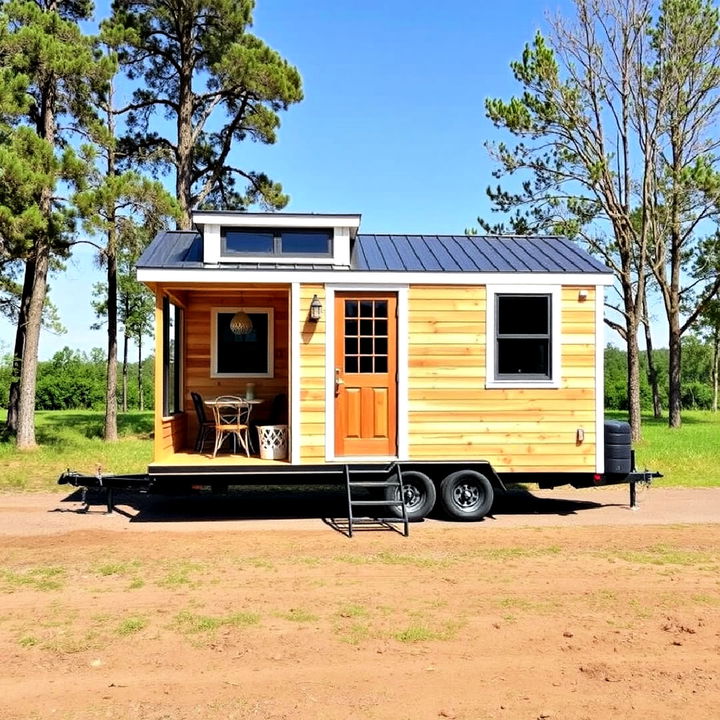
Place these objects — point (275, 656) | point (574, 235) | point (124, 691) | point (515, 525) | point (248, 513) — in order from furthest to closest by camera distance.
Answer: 1. point (574, 235)
2. point (248, 513)
3. point (515, 525)
4. point (275, 656)
5. point (124, 691)

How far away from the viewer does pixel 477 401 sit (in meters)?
8.31

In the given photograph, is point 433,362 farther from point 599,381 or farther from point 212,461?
point 212,461

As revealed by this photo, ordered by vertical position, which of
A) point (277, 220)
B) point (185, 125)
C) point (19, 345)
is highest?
point (185, 125)

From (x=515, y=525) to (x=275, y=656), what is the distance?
4.56 metres

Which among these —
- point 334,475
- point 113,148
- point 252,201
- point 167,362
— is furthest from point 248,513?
point 252,201

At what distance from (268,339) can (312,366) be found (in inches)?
77.1

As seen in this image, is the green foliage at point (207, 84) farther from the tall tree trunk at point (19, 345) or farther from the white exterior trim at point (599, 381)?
the white exterior trim at point (599, 381)

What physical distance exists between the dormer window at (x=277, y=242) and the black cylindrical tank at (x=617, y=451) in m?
4.24

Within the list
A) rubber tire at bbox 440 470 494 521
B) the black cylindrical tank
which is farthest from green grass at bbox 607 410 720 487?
rubber tire at bbox 440 470 494 521

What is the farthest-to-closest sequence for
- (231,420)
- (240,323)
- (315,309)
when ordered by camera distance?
(240,323), (231,420), (315,309)

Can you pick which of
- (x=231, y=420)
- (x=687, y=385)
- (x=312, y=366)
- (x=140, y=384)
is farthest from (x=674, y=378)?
(x=140, y=384)

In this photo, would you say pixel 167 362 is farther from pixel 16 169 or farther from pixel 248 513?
pixel 16 169

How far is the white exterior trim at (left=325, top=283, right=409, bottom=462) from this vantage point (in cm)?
826

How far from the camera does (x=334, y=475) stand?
820 centimetres
